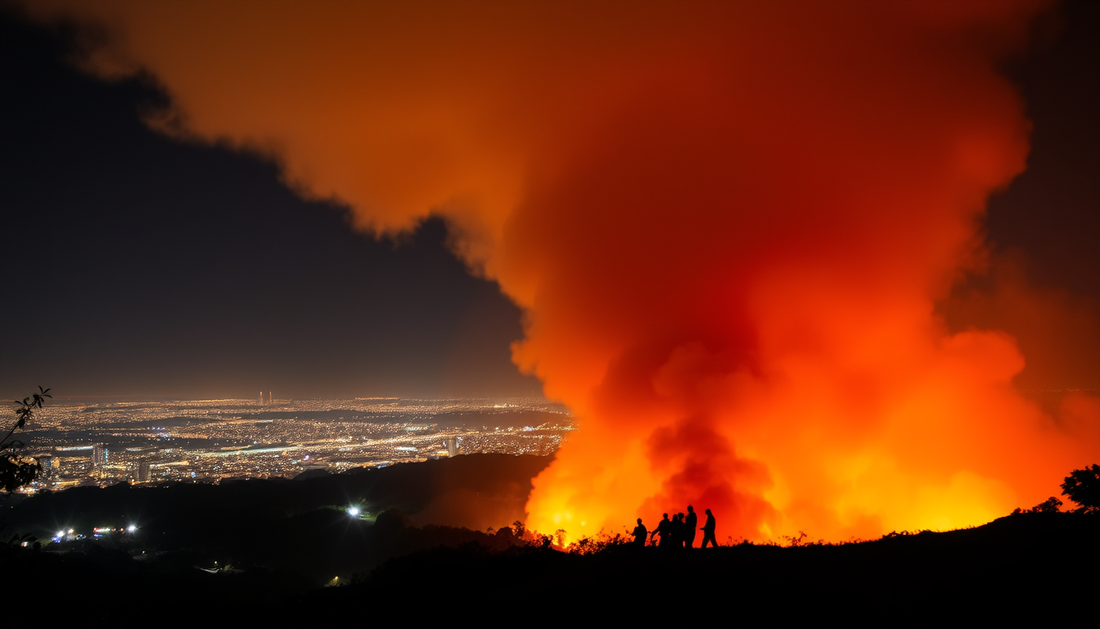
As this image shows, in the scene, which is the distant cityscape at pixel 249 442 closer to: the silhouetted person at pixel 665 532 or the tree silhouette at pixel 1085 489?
the silhouetted person at pixel 665 532

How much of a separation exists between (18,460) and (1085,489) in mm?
25995

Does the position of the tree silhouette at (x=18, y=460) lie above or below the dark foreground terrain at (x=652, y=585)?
above

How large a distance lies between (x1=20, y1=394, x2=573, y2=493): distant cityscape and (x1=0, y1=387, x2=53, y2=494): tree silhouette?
141ft

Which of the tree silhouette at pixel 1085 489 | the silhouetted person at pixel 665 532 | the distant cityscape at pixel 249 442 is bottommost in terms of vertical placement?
the distant cityscape at pixel 249 442

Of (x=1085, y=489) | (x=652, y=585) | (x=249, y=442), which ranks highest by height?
(x=1085, y=489)

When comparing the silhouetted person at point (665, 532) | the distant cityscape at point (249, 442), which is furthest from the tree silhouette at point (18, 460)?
the distant cityscape at point (249, 442)

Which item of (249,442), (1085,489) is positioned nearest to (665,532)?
(1085,489)

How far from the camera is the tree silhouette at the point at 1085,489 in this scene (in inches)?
635

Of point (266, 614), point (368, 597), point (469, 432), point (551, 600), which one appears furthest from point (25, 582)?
point (469, 432)

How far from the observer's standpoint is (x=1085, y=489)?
53.7 feet

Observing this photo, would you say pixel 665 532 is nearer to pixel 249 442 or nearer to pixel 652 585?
pixel 652 585

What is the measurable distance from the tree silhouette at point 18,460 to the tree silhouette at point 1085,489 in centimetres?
2470

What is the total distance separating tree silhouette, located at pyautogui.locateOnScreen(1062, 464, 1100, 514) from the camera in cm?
1612

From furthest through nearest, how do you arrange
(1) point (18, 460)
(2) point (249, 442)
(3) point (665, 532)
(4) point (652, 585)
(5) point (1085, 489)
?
(2) point (249, 442), (3) point (665, 532), (5) point (1085, 489), (4) point (652, 585), (1) point (18, 460)
